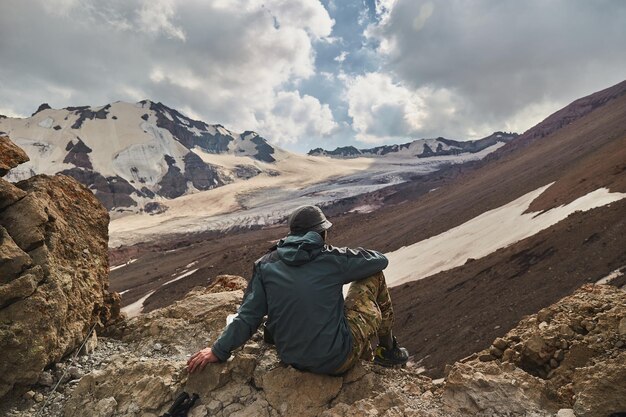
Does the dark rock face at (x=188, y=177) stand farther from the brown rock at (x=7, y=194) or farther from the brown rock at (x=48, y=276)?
the brown rock at (x=7, y=194)

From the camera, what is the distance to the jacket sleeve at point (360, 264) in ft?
13.4

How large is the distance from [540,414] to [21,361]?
4940 mm

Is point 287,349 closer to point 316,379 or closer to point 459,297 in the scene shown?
point 316,379

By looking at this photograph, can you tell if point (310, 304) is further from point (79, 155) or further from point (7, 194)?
point (79, 155)

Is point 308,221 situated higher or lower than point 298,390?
higher

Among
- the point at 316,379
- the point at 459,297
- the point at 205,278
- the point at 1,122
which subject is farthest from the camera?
the point at 1,122

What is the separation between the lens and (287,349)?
4.03 m

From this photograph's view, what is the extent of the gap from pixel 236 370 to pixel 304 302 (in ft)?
4.10

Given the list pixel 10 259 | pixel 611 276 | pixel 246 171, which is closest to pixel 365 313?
pixel 10 259

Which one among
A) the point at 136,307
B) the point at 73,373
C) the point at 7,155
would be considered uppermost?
the point at 7,155

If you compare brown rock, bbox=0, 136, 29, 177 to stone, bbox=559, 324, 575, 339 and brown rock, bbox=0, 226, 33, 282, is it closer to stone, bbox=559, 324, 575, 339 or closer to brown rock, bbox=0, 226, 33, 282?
brown rock, bbox=0, 226, 33, 282

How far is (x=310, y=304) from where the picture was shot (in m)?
3.80

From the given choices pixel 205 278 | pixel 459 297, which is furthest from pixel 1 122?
pixel 459 297

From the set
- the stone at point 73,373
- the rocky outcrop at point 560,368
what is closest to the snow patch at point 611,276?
the rocky outcrop at point 560,368
